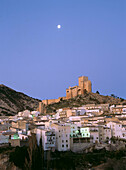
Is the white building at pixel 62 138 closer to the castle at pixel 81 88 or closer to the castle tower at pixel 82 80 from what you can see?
the castle at pixel 81 88

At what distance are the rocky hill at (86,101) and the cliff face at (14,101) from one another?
19.1 meters

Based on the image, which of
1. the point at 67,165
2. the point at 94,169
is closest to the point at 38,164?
the point at 67,165

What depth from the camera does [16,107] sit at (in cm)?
11306

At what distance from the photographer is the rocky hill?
8906cm

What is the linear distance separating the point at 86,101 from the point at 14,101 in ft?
126

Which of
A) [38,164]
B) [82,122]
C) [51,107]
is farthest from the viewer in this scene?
[51,107]

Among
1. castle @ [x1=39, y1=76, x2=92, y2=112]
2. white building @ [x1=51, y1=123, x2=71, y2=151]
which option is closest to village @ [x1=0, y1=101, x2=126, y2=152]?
white building @ [x1=51, y1=123, x2=71, y2=151]

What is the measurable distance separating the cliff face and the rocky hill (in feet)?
62.6

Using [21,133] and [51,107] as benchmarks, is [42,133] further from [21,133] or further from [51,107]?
[51,107]

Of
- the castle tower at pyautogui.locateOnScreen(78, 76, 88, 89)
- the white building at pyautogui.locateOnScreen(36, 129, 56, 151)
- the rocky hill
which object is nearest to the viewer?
the white building at pyautogui.locateOnScreen(36, 129, 56, 151)

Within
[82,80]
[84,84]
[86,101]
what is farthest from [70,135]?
[82,80]

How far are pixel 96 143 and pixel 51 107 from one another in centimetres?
4539

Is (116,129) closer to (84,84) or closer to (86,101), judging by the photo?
(86,101)

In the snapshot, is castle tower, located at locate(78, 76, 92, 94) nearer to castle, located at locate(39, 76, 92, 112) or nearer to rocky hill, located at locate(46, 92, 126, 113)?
castle, located at locate(39, 76, 92, 112)
